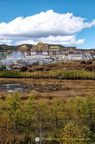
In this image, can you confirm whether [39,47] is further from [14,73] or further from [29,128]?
[29,128]

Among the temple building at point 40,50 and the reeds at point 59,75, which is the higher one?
the temple building at point 40,50

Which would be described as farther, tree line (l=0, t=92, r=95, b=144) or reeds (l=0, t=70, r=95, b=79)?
reeds (l=0, t=70, r=95, b=79)

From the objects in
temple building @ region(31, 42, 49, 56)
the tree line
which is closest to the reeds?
the tree line

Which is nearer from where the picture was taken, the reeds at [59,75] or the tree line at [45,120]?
the tree line at [45,120]

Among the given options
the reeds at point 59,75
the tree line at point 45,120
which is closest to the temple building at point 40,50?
the reeds at point 59,75

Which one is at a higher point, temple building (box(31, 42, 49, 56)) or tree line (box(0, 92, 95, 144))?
temple building (box(31, 42, 49, 56))

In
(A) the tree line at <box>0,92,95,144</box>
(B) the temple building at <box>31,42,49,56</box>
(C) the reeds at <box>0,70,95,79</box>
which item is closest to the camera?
(A) the tree line at <box>0,92,95,144</box>

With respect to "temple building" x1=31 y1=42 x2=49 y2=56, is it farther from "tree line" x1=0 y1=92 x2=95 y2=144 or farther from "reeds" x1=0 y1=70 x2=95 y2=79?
"tree line" x1=0 y1=92 x2=95 y2=144

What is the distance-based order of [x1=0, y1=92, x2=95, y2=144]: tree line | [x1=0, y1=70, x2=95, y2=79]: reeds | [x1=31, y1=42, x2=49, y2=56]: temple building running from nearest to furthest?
1. [x1=0, y1=92, x2=95, y2=144]: tree line
2. [x1=0, y1=70, x2=95, y2=79]: reeds
3. [x1=31, y1=42, x2=49, y2=56]: temple building

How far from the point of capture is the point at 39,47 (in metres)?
164

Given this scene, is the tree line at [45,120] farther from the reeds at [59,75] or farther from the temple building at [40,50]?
the temple building at [40,50]

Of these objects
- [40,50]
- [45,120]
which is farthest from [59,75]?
[40,50]

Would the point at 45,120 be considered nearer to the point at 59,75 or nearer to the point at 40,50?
the point at 59,75

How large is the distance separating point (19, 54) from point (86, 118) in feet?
410
